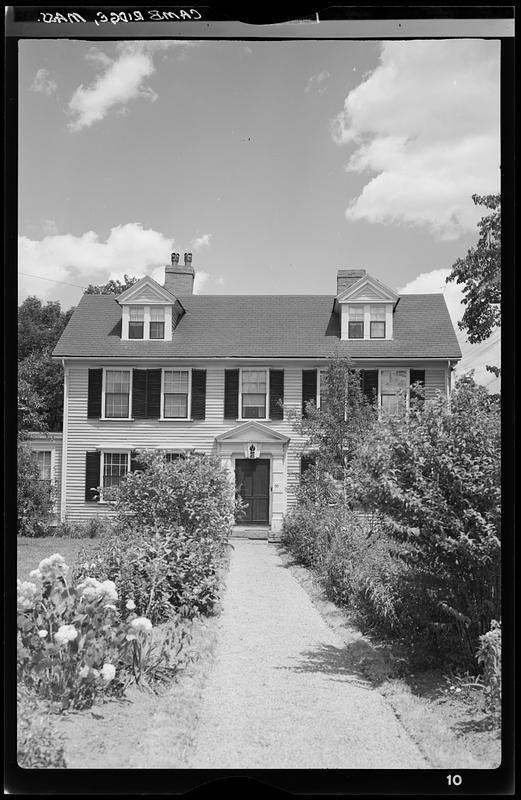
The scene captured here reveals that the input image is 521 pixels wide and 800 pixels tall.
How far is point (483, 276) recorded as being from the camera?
1972mm

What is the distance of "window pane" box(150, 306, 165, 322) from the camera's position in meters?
3.36

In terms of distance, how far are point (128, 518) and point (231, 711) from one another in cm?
251

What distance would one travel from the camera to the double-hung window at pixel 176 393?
423cm

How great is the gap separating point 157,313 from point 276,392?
276 cm

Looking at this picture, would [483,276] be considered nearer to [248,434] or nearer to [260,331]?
[260,331]

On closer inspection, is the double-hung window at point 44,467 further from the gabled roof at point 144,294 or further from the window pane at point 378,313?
the window pane at point 378,313

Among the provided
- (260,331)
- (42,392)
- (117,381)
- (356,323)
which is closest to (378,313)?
(356,323)

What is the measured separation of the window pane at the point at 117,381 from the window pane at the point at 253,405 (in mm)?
1325

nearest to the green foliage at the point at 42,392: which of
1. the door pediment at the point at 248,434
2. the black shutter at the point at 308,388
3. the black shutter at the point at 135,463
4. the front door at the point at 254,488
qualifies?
the black shutter at the point at 135,463

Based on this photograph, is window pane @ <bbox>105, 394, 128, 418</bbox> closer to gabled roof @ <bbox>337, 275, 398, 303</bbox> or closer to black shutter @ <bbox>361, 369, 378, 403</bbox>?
gabled roof @ <bbox>337, 275, 398, 303</bbox>

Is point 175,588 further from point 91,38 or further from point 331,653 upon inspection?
point 91,38
